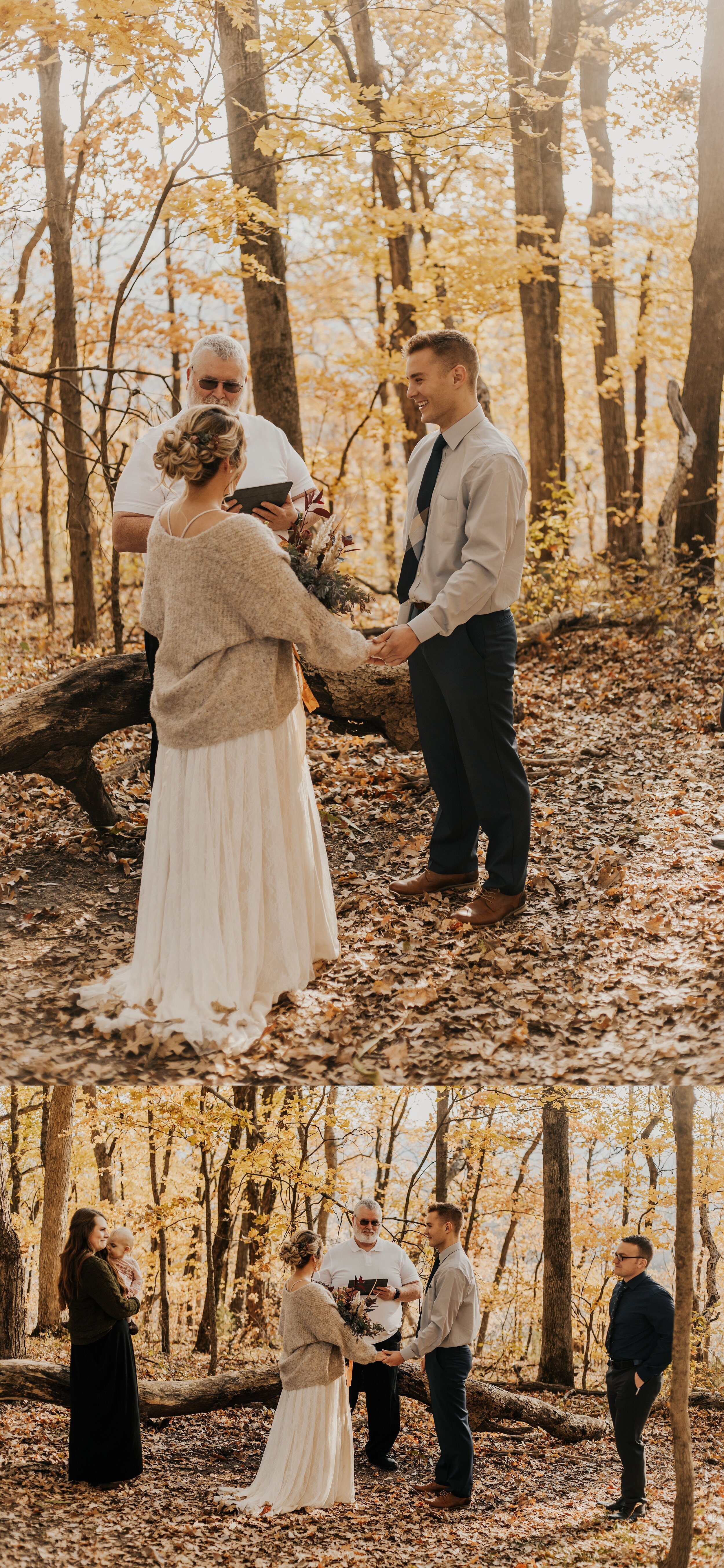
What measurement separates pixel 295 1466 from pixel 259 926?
3.27m

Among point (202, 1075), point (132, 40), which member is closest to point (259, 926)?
point (202, 1075)

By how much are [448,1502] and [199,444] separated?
16.4 feet

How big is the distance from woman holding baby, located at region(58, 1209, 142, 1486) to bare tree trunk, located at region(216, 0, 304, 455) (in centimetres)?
578

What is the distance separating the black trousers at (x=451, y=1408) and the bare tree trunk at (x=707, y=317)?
823 cm

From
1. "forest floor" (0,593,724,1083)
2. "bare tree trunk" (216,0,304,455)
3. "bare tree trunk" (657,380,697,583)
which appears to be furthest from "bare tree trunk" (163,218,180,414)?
"bare tree trunk" (657,380,697,583)

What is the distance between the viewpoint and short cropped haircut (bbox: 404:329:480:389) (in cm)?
464

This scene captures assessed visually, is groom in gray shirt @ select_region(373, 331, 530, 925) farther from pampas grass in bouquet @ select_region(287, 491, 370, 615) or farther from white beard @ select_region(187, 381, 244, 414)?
white beard @ select_region(187, 381, 244, 414)

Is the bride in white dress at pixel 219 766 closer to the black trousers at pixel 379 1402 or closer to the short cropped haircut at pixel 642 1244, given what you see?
the short cropped haircut at pixel 642 1244

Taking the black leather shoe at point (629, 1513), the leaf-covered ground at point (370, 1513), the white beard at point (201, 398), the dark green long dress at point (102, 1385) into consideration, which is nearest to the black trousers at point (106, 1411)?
the dark green long dress at point (102, 1385)

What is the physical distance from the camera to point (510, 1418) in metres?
5.52

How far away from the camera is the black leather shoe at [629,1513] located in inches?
183

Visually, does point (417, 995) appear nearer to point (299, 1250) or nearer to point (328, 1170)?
point (299, 1250)

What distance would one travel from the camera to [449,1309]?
5.19 metres

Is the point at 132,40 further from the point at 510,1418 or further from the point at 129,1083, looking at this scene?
the point at 510,1418
